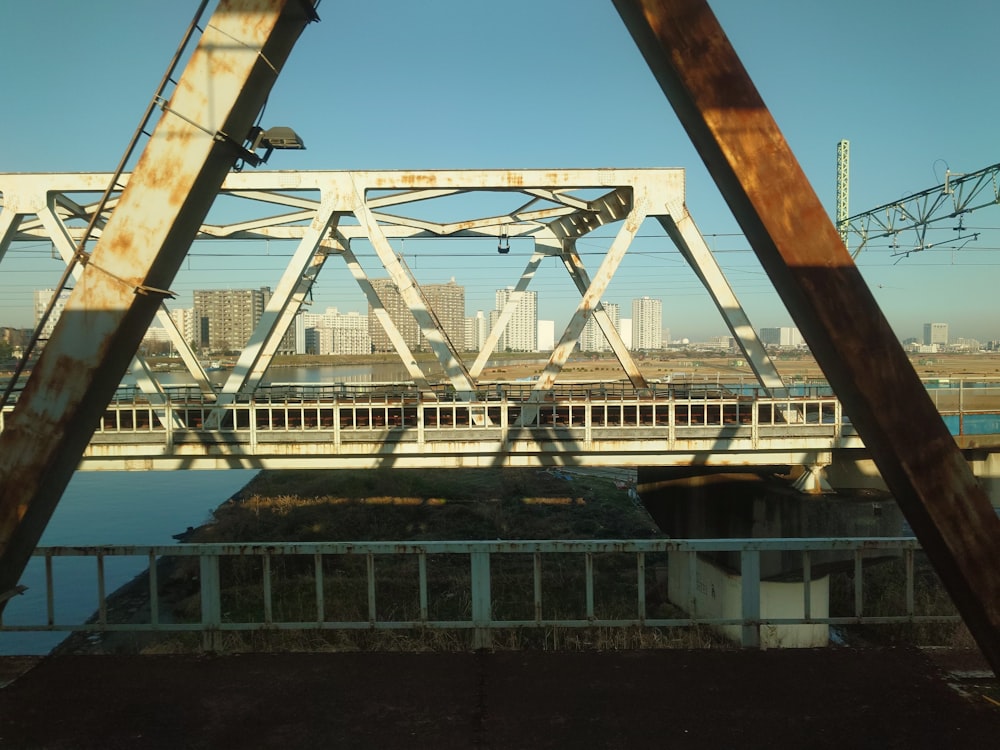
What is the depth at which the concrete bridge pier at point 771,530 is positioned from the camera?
13092mm

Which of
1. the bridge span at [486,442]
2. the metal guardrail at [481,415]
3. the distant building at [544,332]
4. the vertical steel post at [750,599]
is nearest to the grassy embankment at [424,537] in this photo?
the vertical steel post at [750,599]

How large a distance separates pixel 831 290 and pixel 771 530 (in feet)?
43.9

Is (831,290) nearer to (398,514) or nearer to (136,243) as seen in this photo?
(136,243)

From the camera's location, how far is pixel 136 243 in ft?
12.5

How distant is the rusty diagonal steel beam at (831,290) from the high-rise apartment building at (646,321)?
116239 mm

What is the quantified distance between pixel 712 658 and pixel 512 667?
1341mm

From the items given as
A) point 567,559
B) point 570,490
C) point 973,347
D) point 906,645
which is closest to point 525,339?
point 973,347

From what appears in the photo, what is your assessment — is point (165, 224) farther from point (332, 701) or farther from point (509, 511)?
point (509, 511)

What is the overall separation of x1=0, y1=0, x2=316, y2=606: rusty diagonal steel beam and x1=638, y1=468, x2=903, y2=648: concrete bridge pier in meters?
10.3

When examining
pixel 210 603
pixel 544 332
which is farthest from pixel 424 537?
pixel 544 332

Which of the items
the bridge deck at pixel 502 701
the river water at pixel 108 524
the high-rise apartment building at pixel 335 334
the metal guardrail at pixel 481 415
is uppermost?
the high-rise apartment building at pixel 335 334

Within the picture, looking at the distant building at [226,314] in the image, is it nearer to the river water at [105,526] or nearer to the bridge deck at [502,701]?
the river water at [105,526]

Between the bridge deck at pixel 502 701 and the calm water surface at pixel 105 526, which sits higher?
the bridge deck at pixel 502 701

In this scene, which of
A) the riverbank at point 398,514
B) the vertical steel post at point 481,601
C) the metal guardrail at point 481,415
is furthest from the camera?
the riverbank at point 398,514
